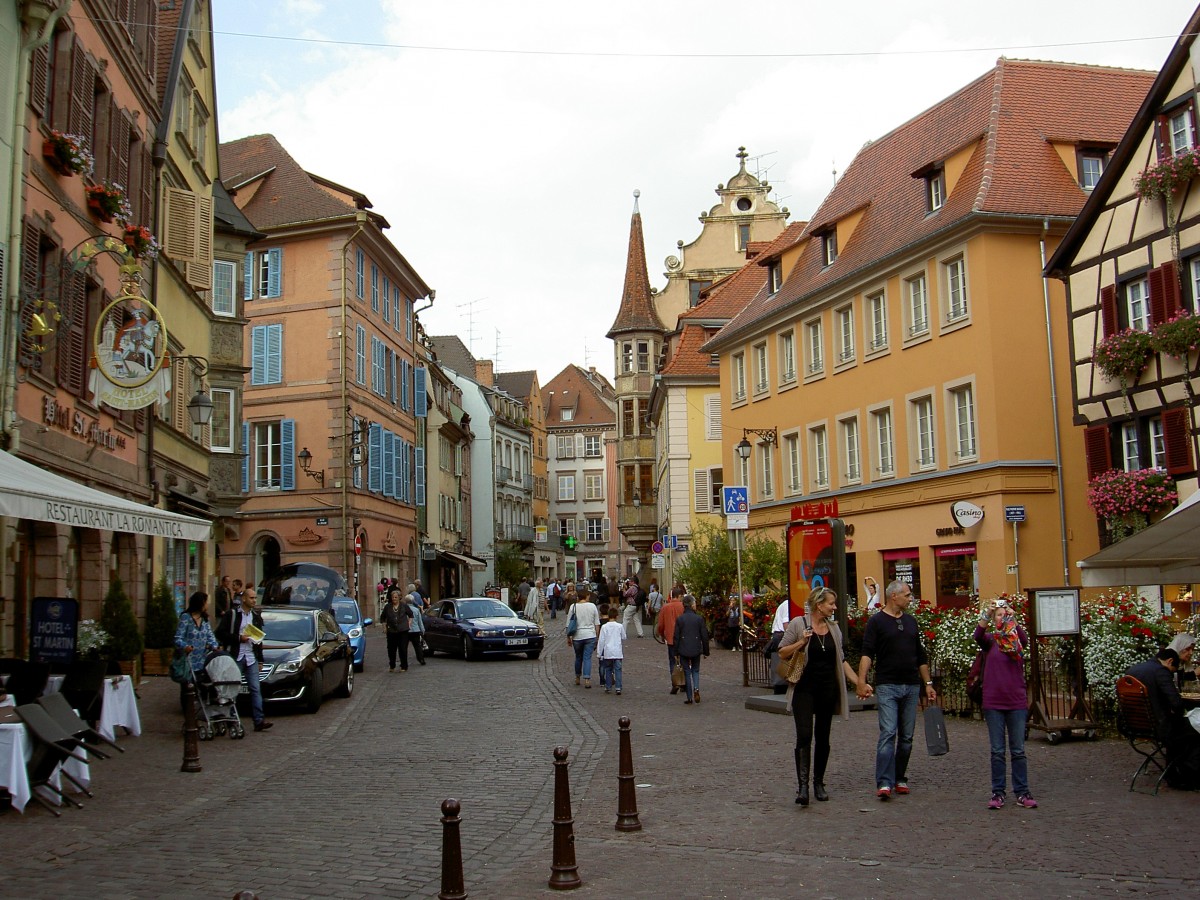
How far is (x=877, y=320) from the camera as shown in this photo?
34.0 m

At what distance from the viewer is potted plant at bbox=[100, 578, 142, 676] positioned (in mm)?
20047

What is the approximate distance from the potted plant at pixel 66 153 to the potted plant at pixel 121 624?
6371 mm

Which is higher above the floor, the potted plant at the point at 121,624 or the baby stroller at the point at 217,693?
the potted plant at the point at 121,624

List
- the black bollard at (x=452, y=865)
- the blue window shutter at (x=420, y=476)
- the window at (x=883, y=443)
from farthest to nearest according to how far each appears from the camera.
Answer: the blue window shutter at (x=420, y=476) < the window at (x=883, y=443) < the black bollard at (x=452, y=865)

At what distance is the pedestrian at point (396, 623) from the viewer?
86.0ft

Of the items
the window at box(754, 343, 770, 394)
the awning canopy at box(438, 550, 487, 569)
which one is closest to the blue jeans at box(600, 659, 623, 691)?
the window at box(754, 343, 770, 394)

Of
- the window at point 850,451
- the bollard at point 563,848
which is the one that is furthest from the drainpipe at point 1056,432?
the bollard at point 563,848

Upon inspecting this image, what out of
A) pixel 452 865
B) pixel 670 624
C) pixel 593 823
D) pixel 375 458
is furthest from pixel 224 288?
pixel 452 865

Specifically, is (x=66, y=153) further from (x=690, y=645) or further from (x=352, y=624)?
(x=352, y=624)

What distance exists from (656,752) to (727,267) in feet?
155

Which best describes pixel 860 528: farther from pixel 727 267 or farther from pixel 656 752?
pixel 727 267

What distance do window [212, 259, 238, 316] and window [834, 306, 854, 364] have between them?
1579 centimetres

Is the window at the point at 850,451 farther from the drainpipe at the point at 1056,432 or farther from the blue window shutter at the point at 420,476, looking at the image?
the blue window shutter at the point at 420,476

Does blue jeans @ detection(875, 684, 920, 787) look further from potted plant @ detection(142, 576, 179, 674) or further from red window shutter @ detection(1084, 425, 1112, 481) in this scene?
red window shutter @ detection(1084, 425, 1112, 481)
